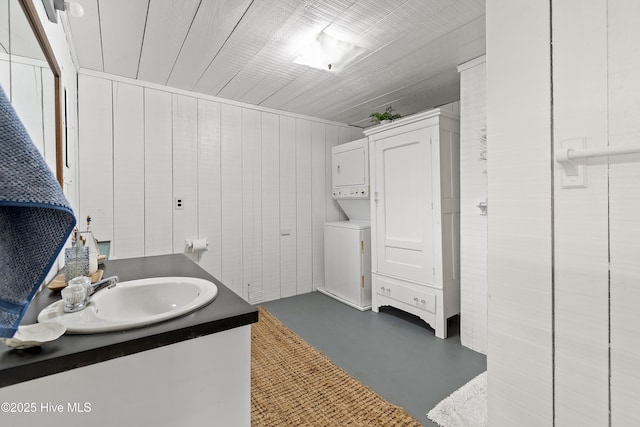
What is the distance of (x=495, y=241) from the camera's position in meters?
0.94

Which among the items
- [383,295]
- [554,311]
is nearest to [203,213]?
[383,295]

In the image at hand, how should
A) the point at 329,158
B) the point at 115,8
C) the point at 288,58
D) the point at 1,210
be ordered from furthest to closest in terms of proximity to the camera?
the point at 329,158, the point at 288,58, the point at 115,8, the point at 1,210

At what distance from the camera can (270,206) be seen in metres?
3.32

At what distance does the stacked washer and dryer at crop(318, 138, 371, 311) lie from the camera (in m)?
3.14

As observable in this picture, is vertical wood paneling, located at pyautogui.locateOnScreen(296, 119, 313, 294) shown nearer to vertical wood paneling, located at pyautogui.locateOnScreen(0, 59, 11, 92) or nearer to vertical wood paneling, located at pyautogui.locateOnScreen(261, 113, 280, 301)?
vertical wood paneling, located at pyautogui.locateOnScreen(261, 113, 280, 301)

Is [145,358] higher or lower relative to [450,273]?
higher

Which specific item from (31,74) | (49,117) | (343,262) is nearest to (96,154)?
(49,117)

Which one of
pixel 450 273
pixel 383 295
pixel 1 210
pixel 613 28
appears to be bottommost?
pixel 383 295

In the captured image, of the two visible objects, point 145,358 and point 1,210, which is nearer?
point 1,210

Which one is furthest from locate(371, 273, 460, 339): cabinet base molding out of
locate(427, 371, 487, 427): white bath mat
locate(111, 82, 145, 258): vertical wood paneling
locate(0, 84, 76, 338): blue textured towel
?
Answer: locate(0, 84, 76, 338): blue textured towel

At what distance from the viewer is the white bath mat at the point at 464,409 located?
1488 millimetres

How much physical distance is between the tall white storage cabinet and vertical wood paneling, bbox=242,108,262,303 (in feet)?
4.39

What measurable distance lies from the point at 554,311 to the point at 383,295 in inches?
84.9

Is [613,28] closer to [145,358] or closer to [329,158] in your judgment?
[145,358]
